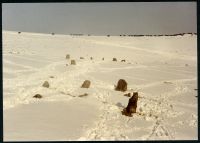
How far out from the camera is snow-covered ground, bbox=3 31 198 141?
5.50 m

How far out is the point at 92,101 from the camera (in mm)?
6613

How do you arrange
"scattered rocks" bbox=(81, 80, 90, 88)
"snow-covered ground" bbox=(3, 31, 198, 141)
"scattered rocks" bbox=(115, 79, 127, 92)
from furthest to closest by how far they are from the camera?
"scattered rocks" bbox=(115, 79, 127, 92) < "scattered rocks" bbox=(81, 80, 90, 88) < "snow-covered ground" bbox=(3, 31, 198, 141)

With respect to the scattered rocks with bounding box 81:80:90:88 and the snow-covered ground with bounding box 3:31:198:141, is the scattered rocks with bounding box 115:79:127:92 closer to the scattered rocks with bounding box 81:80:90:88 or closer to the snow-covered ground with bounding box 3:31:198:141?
the snow-covered ground with bounding box 3:31:198:141

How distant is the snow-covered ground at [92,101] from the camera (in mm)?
5496

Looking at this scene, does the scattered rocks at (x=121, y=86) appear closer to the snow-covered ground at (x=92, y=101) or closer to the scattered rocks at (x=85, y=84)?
the snow-covered ground at (x=92, y=101)

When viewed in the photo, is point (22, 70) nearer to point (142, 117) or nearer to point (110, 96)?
point (110, 96)

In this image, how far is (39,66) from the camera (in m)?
9.21

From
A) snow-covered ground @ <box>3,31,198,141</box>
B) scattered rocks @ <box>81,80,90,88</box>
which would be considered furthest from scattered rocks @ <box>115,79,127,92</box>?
scattered rocks @ <box>81,80,90,88</box>

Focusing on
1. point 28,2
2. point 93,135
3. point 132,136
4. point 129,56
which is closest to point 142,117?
point 132,136

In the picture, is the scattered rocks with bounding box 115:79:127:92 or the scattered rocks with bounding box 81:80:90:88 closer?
the scattered rocks with bounding box 81:80:90:88

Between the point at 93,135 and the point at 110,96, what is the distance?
1900 millimetres

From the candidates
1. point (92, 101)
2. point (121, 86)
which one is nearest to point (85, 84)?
point (121, 86)

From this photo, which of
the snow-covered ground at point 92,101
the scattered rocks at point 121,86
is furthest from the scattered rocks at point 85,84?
the scattered rocks at point 121,86

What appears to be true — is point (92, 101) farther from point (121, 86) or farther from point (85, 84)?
point (121, 86)
